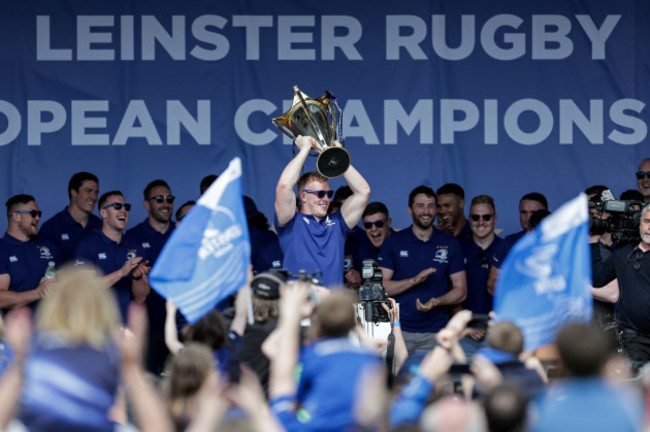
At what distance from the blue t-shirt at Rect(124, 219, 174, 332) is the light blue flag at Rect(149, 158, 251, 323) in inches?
110

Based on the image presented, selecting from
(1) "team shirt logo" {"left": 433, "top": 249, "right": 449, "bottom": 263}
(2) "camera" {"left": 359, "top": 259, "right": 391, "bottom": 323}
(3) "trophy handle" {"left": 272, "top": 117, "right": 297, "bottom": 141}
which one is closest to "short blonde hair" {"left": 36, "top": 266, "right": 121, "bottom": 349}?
(2) "camera" {"left": 359, "top": 259, "right": 391, "bottom": 323}

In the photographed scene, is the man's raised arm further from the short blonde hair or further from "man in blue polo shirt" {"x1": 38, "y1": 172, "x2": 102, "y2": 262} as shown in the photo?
the short blonde hair

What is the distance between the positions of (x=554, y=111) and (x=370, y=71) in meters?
1.66

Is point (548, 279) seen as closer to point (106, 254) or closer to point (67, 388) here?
point (67, 388)

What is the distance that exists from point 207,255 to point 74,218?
3.67 meters

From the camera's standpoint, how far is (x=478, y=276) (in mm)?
8578

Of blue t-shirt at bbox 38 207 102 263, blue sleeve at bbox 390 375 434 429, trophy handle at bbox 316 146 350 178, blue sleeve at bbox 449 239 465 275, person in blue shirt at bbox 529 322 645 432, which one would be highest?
trophy handle at bbox 316 146 350 178

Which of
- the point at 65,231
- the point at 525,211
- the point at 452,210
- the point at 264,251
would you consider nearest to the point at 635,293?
the point at 525,211

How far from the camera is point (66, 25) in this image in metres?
9.29

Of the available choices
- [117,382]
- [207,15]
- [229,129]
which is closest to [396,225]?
[229,129]

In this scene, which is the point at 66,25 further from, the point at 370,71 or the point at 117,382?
the point at 117,382

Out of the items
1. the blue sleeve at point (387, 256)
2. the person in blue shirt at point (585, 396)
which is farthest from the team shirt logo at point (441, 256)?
the person in blue shirt at point (585, 396)

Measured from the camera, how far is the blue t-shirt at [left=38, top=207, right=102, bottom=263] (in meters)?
8.62

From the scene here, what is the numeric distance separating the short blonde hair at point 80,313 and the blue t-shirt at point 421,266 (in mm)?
4424
